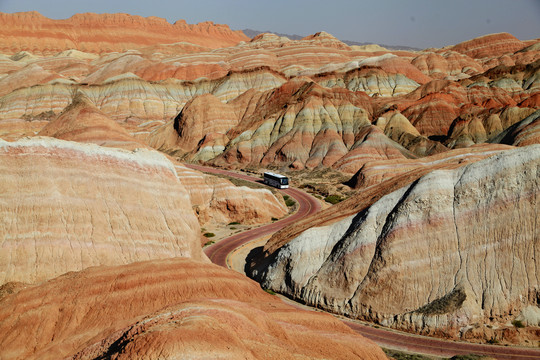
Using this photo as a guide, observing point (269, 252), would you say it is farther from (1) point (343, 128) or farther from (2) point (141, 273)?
(1) point (343, 128)

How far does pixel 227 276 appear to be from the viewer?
92.3ft

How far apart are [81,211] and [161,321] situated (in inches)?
679

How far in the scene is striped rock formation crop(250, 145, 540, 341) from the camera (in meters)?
28.1

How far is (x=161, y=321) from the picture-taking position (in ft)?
56.9

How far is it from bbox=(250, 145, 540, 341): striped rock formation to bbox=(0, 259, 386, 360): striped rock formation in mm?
7663

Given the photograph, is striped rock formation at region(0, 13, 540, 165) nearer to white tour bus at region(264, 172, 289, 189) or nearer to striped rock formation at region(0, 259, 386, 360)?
white tour bus at region(264, 172, 289, 189)

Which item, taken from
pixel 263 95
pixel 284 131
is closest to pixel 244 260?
pixel 284 131

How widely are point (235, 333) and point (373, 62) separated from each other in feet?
576

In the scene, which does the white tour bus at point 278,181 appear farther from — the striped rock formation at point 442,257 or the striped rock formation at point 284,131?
the striped rock formation at point 442,257

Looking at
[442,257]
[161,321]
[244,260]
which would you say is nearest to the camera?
[161,321]

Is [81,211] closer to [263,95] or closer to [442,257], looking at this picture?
[442,257]

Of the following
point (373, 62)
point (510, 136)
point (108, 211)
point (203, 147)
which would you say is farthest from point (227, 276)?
point (373, 62)

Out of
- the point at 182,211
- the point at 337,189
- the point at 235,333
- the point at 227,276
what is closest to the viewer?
the point at 235,333

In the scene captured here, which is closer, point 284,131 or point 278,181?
point 278,181
